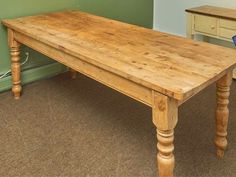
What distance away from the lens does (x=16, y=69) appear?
2.37 metres

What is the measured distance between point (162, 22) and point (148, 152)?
7.26 ft

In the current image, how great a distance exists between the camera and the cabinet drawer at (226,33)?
100 inches

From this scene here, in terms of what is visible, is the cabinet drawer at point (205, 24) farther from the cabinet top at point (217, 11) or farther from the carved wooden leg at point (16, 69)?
the carved wooden leg at point (16, 69)

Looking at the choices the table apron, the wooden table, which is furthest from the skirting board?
the table apron

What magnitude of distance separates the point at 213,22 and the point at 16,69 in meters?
1.67

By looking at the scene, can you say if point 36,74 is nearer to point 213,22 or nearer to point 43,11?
point 43,11

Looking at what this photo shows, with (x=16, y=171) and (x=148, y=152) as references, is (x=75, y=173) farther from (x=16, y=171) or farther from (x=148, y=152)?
(x=148, y=152)

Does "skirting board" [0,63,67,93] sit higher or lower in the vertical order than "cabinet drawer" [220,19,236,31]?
lower

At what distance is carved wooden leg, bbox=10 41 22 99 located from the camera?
2.31 m

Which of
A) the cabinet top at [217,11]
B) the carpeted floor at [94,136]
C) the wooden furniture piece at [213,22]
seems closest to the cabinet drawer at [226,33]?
the wooden furniture piece at [213,22]

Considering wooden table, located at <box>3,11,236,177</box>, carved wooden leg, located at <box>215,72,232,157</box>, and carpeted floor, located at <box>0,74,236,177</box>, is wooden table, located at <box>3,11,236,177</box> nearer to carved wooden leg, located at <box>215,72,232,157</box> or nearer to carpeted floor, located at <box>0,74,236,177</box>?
carved wooden leg, located at <box>215,72,232,157</box>

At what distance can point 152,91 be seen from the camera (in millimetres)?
1219

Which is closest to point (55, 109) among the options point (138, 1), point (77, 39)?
point (77, 39)

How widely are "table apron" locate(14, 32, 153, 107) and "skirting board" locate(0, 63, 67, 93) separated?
0.72 meters
